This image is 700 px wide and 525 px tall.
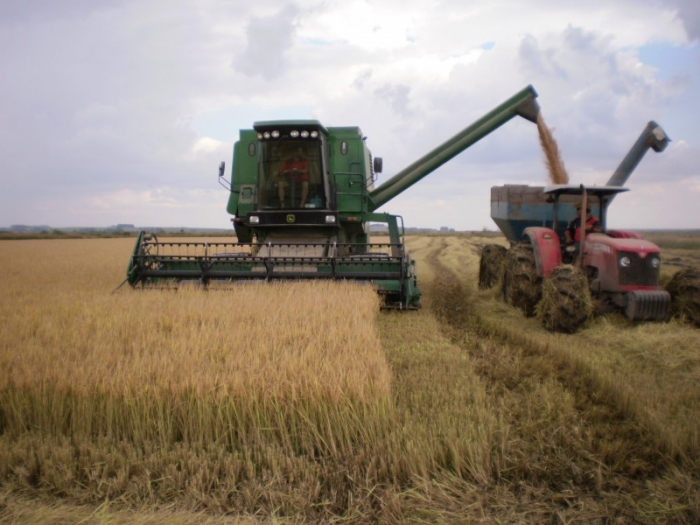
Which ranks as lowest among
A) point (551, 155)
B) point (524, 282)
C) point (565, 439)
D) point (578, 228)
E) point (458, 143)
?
→ point (565, 439)

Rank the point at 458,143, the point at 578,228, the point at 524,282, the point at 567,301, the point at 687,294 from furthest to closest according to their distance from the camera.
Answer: the point at 458,143
the point at 578,228
the point at 524,282
the point at 687,294
the point at 567,301

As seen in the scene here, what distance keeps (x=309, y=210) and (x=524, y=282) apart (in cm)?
326

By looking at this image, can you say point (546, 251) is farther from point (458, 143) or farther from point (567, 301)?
point (458, 143)

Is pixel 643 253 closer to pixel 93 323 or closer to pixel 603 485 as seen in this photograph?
pixel 603 485

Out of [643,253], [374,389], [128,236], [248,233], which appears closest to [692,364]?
[643,253]

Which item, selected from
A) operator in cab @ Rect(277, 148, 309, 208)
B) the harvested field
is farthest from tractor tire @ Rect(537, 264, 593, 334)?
operator in cab @ Rect(277, 148, 309, 208)

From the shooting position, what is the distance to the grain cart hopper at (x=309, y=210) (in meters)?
7.73

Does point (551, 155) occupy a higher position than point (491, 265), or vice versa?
point (551, 155)

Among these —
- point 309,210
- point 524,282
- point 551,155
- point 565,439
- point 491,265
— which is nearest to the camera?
point 565,439

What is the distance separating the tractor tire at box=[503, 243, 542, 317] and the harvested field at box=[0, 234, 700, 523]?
7.63ft

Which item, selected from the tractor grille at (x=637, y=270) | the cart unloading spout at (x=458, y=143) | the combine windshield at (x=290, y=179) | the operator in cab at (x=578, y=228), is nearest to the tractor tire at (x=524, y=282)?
the operator in cab at (x=578, y=228)

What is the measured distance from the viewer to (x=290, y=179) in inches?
344

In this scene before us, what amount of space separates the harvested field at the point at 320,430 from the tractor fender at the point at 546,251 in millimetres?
2391

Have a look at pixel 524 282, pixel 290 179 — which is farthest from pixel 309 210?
pixel 524 282
